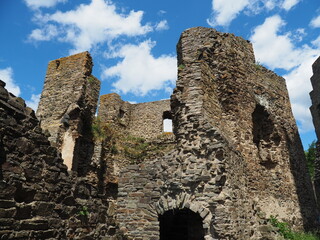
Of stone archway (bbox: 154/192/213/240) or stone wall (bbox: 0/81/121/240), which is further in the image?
stone archway (bbox: 154/192/213/240)

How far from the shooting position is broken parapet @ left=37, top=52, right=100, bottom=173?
34.0 feet

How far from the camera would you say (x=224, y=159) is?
6.85m

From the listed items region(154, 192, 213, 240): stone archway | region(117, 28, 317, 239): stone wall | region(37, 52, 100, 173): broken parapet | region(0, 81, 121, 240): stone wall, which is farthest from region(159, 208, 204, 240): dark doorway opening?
region(0, 81, 121, 240): stone wall

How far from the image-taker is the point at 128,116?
19891 millimetres

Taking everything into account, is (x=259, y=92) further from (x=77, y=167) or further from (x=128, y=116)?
(x=128, y=116)

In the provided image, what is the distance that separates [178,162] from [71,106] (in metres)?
5.95

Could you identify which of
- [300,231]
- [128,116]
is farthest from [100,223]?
[128,116]

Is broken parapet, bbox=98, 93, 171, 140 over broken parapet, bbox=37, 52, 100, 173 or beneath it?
over

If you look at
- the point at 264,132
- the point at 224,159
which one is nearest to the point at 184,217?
the point at 224,159

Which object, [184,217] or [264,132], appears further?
[264,132]

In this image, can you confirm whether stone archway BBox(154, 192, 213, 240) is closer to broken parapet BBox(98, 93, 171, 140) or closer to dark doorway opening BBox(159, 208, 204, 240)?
dark doorway opening BBox(159, 208, 204, 240)

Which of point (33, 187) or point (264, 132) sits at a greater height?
point (264, 132)

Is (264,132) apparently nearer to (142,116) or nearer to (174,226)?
(174,226)

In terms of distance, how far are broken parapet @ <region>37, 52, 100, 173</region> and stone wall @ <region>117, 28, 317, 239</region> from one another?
12.3ft
